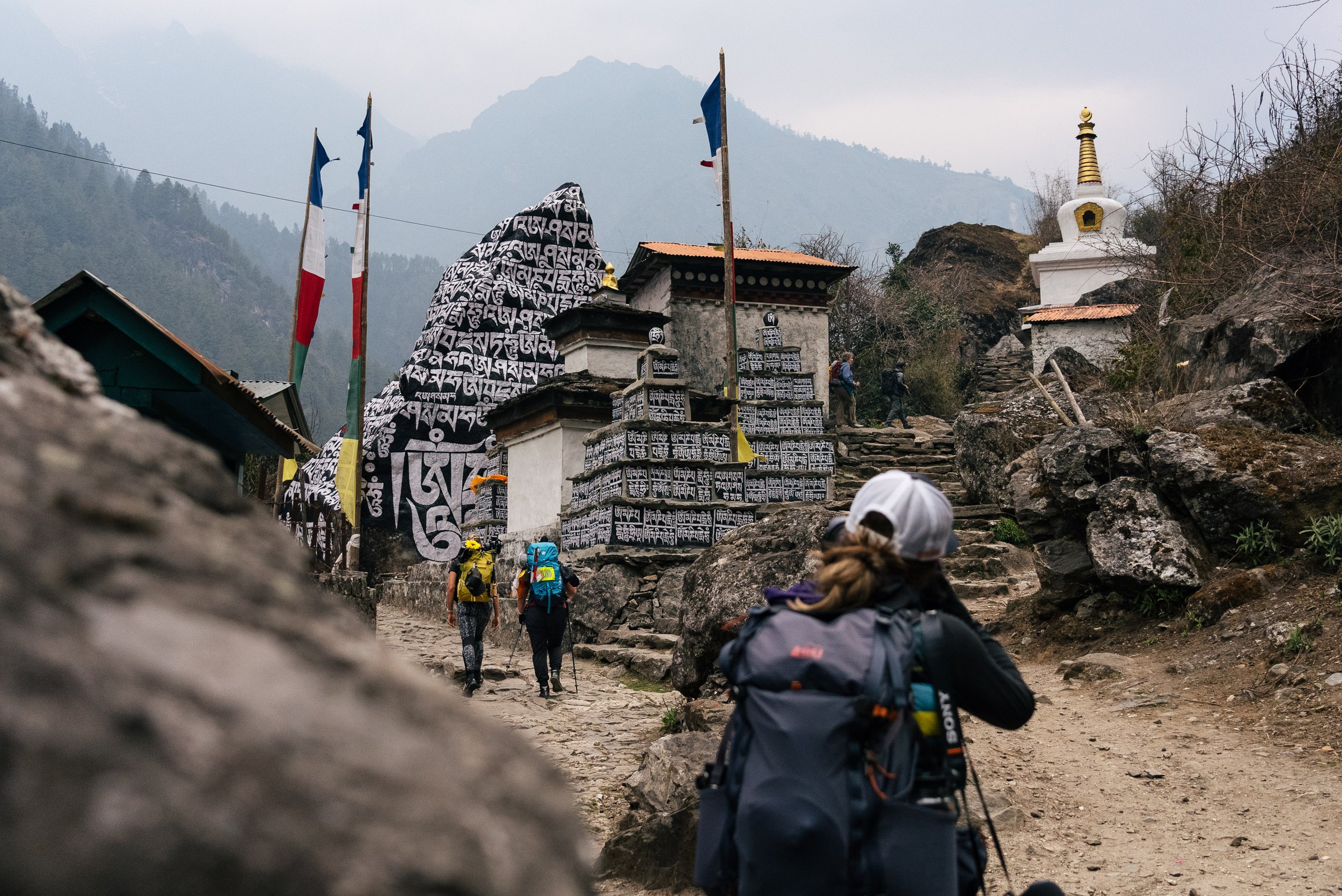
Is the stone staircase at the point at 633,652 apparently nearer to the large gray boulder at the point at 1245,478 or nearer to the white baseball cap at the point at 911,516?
the large gray boulder at the point at 1245,478

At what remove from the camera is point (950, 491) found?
2123cm

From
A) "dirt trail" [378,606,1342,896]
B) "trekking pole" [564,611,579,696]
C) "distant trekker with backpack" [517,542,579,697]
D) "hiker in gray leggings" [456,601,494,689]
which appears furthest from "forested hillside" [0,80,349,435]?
"dirt trail" [378,606,1342,896]

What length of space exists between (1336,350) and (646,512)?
8971mm

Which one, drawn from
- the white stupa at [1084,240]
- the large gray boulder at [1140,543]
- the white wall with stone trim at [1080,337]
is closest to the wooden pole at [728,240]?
the large gray boulder at [1140,543]

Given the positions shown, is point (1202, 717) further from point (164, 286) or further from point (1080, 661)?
point (164, 286)

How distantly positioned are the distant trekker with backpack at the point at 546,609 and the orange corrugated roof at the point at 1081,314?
79.2ft

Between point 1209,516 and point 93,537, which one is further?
point 1209,516

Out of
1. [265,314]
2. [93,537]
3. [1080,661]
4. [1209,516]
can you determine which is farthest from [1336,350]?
[265,314]

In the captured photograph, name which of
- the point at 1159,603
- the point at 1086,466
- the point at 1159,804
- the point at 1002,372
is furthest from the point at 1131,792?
the point at 1002,372

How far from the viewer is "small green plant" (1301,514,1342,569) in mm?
9344

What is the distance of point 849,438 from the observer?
26359 mm

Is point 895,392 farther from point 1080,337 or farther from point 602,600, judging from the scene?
point 602,600

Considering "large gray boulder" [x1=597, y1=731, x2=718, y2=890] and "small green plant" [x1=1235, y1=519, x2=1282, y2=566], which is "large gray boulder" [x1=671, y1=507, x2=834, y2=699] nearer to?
"large gray boulder" [x1=597, y1=731, x2=718, y2=890]

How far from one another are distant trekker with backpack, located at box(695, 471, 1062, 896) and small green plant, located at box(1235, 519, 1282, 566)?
8.68 meters
